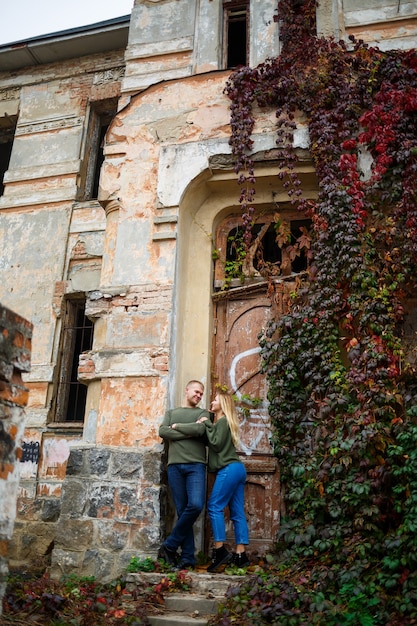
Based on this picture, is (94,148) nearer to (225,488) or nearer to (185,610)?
(225,488)

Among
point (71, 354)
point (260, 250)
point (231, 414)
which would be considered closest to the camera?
point (231, 414)

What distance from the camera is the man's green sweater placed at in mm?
6184

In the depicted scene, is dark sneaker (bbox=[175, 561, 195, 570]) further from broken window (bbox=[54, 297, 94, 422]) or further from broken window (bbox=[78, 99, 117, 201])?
broken window (bbox=[78, 99, 117, 201])

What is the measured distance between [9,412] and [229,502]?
11.3 feet

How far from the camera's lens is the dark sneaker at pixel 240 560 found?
592 centimetres

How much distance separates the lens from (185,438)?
6246 mm

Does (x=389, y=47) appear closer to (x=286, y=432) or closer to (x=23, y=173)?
(x=286, y=432)

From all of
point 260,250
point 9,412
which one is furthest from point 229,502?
point 9,412

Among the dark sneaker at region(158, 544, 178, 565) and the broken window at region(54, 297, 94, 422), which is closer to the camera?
the dark sneaker at region(158, 544, 178, 565)

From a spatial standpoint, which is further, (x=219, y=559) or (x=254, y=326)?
(x=254, y=326)

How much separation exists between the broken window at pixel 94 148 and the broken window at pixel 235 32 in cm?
247

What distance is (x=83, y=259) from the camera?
31.7 ft

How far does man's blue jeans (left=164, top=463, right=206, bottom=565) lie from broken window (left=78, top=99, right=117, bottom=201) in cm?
562

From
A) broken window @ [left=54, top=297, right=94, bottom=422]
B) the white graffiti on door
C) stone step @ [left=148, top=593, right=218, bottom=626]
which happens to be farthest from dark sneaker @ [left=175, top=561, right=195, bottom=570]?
broken window @ [left=54, top=297, right=94, bottom=422]
